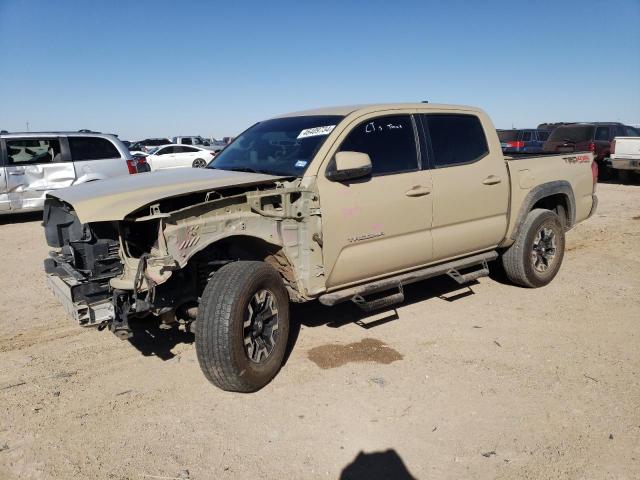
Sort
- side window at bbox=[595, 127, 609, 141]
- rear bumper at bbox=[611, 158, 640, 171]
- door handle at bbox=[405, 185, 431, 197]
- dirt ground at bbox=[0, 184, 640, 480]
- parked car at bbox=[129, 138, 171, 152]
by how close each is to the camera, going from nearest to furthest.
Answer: dirt ground at bbox=[0, 184, 640, 480] < door handle at bbox=[405, 185, 431, 197] < rear bumper at bbox=[611, 158, 640, 171] < side window at bbox=[595, 127, 609, 141] < parked car at bbox=[129, 138, 171, 152]

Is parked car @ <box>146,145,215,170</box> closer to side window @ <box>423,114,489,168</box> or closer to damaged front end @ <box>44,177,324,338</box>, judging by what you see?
side window @ <box>423,114,489,168</box>

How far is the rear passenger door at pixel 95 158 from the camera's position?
10.6 meters

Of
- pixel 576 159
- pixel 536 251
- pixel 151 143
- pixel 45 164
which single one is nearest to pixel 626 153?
pixel 576 159

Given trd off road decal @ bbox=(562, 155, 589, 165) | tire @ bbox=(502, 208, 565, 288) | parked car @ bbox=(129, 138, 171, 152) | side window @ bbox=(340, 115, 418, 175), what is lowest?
tire @ bbox=(502, 208, 565, 288)

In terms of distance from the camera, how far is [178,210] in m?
3.32

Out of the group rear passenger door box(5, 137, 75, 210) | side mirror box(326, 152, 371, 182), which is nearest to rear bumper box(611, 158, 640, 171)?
side mirror box(326, 152, 371, 182)

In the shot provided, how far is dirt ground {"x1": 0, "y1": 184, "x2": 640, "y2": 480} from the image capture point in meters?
2.96

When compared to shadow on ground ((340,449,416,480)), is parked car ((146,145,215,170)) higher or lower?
higher

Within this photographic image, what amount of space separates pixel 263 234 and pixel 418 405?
1590mm

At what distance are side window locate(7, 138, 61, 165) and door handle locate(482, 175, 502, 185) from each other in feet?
29.0

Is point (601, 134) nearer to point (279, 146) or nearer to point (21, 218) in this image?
point (279, 146)

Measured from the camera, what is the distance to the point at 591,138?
17.0 m

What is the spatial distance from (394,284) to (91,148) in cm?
855

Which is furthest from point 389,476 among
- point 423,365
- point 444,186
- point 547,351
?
point 444,186
